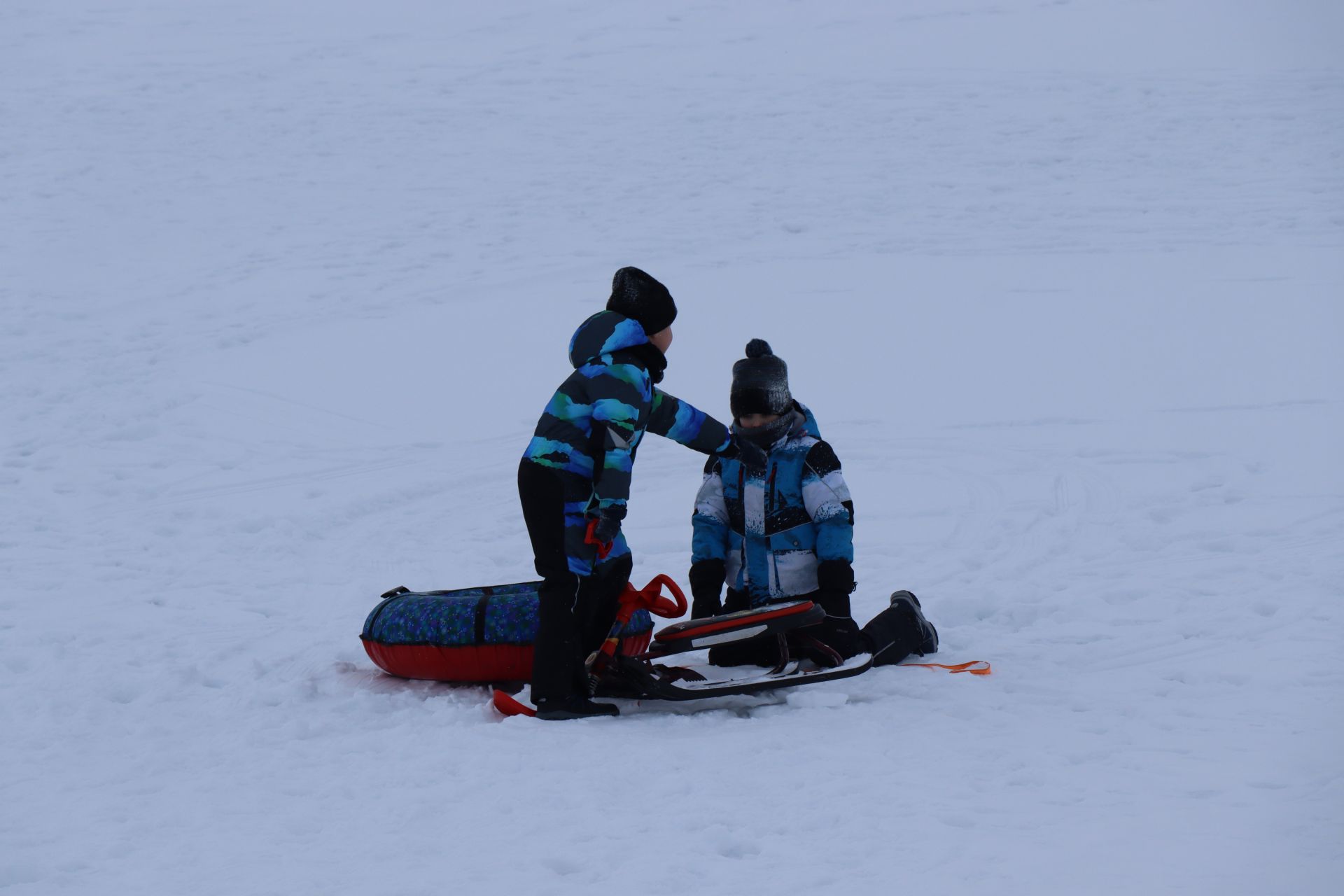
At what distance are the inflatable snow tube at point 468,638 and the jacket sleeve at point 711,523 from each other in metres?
0.35

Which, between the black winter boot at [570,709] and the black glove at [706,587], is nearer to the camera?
the black winter boot at [570,709]

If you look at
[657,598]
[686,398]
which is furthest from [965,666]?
[686,398]

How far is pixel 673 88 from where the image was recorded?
56.4ft

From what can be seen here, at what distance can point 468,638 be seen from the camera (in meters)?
5.04

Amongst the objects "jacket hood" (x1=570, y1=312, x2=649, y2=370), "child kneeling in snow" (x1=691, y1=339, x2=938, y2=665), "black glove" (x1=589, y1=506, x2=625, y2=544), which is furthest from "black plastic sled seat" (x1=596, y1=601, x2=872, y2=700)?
"jacket hood" (x1=570, y1=312, x2=649, y2=370)

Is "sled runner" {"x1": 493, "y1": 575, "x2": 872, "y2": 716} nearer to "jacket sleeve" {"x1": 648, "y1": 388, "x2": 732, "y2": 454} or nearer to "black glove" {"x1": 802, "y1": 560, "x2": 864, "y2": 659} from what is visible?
"black glove" {"x1": 802, "y1": 560, "x2": 864, "y2": 659}

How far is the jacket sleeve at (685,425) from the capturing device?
16.1 ft

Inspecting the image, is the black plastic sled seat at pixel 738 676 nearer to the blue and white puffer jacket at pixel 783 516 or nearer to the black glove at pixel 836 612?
the black glove at pixel 836 612

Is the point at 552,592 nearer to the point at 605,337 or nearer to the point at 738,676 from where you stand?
the point at 738,676

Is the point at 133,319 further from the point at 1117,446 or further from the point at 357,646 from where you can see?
the point at 1117,446

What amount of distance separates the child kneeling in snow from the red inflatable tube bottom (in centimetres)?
42

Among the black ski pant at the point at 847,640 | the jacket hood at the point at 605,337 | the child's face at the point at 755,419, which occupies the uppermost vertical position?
the jacket hood at the point at 605,337

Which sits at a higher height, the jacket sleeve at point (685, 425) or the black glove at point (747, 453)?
the jacket sleeve at point (685, 425)

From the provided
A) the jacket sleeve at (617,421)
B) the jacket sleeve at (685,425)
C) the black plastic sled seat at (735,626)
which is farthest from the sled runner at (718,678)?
the jacket sleeve at (685,425)
